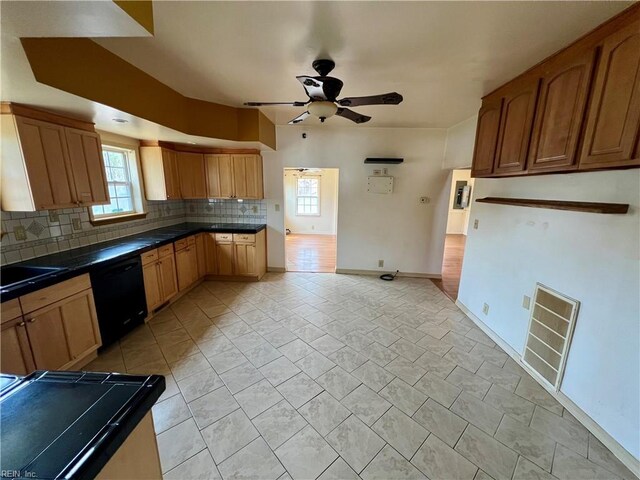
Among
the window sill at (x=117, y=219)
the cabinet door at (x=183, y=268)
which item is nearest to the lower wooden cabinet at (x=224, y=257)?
the cabinet door at (x=183, y=268)

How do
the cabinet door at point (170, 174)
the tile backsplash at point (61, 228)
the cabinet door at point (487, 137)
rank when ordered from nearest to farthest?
the tile backsplash at point (61, 228) → the cabinet door at point (487, 137) → the cabinet door at point (170, 174)

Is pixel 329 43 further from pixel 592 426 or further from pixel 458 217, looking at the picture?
pixel 458 217

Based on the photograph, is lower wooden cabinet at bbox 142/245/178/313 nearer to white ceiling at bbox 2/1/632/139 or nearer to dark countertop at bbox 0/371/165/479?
white ceiling at bbox 2/1/632/139

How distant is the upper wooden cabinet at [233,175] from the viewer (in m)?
4.20

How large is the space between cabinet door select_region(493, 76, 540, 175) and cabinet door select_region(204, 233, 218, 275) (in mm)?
3992

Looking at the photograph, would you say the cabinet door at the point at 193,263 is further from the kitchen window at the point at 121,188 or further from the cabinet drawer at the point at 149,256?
the kitchen window at the point at 121,188

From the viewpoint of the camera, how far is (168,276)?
3326 mm

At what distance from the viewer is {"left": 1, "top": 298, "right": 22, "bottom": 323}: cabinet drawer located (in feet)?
5.34

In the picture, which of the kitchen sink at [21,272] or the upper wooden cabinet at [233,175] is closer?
the kitchen sink at [21,272]

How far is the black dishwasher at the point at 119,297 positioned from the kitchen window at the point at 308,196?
589 cm

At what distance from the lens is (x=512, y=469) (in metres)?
1.50

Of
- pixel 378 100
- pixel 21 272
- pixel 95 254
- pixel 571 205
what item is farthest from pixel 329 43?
pixel 21 272

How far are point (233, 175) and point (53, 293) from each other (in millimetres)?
2831

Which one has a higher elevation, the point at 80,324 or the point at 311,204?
the point at 311,204
